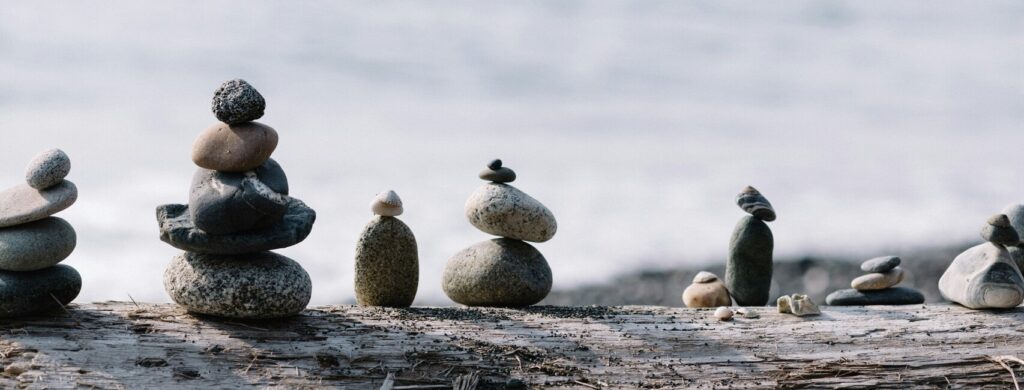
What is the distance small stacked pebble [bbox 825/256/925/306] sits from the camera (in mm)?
8391

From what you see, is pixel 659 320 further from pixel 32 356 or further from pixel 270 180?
pixel 32 356

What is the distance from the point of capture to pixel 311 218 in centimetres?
695

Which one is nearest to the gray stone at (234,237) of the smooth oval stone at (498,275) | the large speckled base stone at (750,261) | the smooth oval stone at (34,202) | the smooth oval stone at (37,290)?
the smooth oval stone at (34,202)

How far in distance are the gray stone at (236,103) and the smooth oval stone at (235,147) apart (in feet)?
0.22

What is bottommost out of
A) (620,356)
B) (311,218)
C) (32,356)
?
(32,356)

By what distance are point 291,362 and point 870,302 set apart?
450cm

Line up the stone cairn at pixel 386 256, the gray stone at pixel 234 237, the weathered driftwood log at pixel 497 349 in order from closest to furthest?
the weathered driftwood log at pixel 497 349
the gray stone at pixel 234 237
the stone cairn at pixel 386 256

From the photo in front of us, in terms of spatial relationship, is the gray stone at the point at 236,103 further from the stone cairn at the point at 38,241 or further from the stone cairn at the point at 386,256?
the stone cairn at the point at 386,256

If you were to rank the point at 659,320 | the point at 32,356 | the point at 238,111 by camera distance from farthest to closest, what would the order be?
the point at 659,320
the point at 238,111
the point at 32,356

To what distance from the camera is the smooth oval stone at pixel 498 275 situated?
26.0 ft

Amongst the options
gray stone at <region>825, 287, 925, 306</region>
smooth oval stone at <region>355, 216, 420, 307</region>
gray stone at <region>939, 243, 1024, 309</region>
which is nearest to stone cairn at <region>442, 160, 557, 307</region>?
smooth oval stone at <region>355, 216, 420, 307</region>

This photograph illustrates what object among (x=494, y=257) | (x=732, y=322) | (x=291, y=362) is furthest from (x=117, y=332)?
(x=732, y=322)

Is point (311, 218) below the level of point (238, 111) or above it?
below

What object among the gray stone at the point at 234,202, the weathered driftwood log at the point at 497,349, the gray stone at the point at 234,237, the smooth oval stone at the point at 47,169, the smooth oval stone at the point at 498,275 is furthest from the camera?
the smooth oval stone at the point at 498,275
